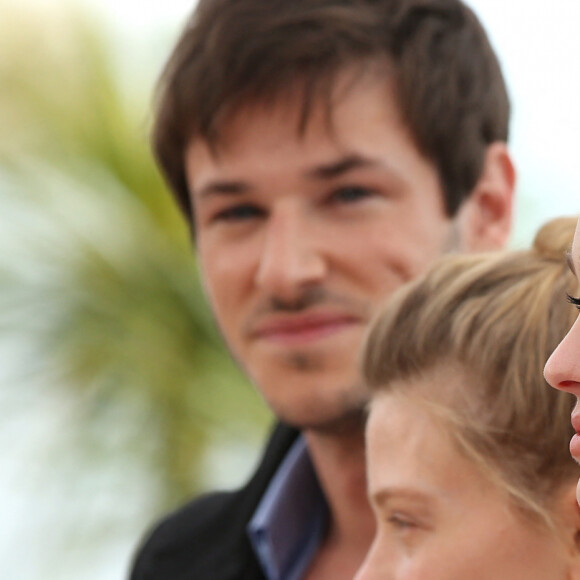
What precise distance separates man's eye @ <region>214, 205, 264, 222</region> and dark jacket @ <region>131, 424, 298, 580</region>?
383 mm

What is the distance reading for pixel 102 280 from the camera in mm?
3645

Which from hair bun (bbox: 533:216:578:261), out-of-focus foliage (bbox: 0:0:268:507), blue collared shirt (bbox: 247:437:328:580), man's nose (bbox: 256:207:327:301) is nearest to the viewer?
hair bun (bbox: 533:216:578:261)

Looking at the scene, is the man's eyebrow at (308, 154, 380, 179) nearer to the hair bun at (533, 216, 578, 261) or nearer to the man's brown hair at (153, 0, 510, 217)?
the man's brown hair at (153, 0, 510, 217)

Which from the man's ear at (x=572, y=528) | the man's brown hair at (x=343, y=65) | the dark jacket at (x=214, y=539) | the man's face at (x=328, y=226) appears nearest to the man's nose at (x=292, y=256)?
the man's face at (x=328, y=226)

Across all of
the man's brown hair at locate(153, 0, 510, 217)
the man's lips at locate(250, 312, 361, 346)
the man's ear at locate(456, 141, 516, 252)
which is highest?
the man's brown hair at locate(153, 0, 510, 217)

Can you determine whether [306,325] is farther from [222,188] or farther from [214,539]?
[214,539]

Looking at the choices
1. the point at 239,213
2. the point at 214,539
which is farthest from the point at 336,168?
the point at 214,539

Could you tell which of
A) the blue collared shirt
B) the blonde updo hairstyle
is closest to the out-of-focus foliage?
the blue collared shirt

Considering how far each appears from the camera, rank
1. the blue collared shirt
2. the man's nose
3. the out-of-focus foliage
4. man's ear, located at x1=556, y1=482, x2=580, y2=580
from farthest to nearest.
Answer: the out-of-focus foliage < the blue collared shirt < the man's nose < man's ear, located at x1=556, y1=482, x2=580, y2=580

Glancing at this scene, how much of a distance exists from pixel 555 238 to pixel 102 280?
2692mm

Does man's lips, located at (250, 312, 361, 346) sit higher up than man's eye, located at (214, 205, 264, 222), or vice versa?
man's eye, located at (214, 205, 264, 222)

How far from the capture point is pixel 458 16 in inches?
61.6

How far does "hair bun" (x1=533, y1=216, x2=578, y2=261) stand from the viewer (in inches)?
42.0

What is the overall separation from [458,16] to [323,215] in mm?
341
